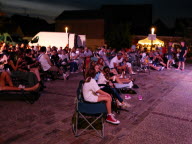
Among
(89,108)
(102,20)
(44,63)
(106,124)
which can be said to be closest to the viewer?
(89,108)

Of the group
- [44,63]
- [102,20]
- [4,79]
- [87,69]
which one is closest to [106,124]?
[87,69]

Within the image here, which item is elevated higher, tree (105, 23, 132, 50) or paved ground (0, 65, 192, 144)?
tree (105, 23, 132, 50)

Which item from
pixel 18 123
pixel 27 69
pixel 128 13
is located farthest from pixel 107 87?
pixel 128 13

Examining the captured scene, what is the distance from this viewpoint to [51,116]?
5.84m

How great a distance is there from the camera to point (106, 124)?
5.42 meters

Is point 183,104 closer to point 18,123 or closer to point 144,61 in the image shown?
point 18,123

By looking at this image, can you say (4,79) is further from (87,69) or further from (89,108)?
(89,108)

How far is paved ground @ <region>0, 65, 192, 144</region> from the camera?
15.0 feet

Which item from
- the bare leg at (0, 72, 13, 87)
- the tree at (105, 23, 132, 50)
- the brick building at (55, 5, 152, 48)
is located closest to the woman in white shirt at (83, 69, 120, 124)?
the bare leg at (0, 72, 13, 87)

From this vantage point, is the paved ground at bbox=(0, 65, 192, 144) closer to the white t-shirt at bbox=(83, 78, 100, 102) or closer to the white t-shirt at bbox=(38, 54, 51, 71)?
the white t-shirt at bbox=(83, 78, 100, 102)

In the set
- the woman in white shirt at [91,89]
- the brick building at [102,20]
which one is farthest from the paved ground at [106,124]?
the brick building at [102,20]

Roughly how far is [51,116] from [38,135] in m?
1.19

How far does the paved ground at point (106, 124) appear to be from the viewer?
180 inches

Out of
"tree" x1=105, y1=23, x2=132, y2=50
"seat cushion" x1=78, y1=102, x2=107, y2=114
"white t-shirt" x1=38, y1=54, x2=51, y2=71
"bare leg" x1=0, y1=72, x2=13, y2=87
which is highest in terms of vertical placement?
"tree" x1=105, y1=23, x2=132, y2=50
